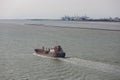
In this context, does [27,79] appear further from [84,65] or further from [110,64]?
[110,64]

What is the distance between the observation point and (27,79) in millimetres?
26453

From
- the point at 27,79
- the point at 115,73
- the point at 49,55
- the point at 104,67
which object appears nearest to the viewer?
the point at 27,79

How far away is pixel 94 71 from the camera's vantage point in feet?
99.7

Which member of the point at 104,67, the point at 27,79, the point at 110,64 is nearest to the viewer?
the point at 27,79

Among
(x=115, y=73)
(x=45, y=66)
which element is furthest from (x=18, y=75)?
(x=115, y=73)

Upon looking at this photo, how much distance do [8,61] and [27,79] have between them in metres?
10.8

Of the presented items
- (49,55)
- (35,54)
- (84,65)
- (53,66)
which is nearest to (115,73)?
(84,65)

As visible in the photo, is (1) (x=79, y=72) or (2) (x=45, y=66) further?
(2) (x=45, y=66)

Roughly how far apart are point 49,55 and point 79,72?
13.4m

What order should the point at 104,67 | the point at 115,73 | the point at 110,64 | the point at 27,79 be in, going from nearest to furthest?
1. the point at 27,79
2. the point at 115,73
3. the point at 104,67
4. the point at 110,64

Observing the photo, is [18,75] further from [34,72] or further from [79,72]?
[79,72]

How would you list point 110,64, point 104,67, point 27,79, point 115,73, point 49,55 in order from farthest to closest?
point 49,55
point 110,64
point 104,67
point 115,73
point 27,79

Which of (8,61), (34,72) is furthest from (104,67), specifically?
(8,61)

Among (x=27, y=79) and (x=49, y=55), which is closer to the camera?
(x=27, y=79)
